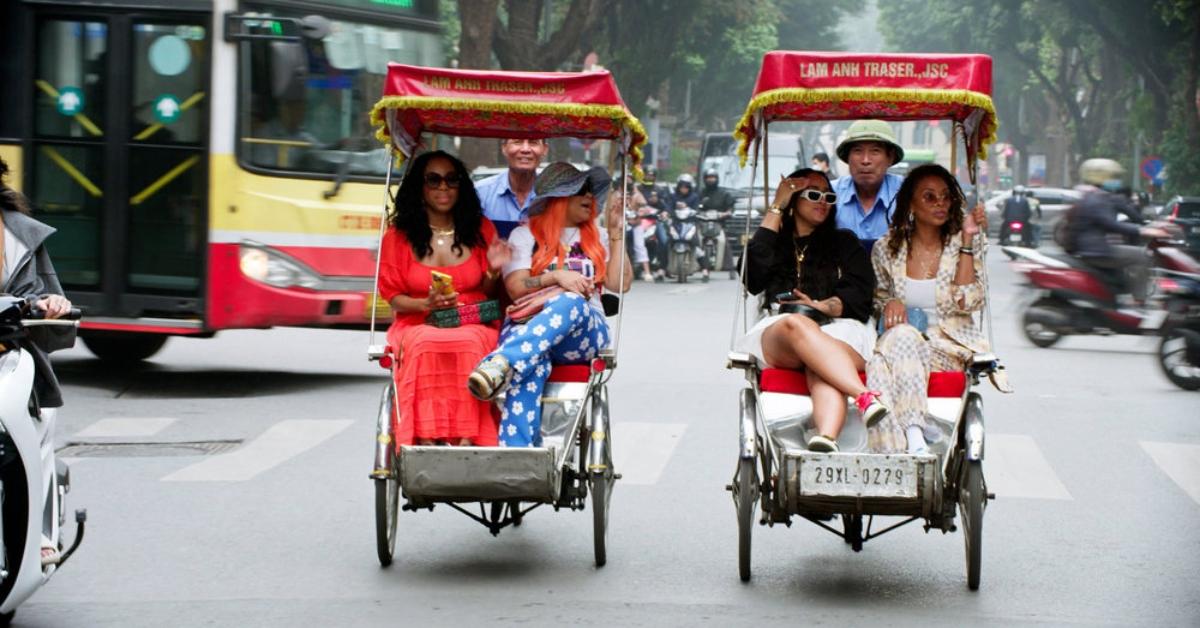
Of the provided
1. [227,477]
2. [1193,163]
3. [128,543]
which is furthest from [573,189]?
[1193,163]

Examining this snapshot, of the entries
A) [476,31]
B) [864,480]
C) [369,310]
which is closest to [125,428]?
[369,310]

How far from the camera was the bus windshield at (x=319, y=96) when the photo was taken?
13.0 m

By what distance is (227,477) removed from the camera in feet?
31.7

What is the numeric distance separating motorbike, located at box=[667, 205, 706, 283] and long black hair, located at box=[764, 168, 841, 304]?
21151 mm

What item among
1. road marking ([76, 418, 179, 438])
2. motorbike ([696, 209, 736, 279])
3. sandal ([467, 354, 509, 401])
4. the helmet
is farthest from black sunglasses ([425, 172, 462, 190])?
motorbike ([696, 209, 736, 279])

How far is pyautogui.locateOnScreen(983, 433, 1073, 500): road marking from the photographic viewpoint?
30.9ft

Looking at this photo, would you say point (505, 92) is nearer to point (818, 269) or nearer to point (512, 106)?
Answer: point (512, 106)

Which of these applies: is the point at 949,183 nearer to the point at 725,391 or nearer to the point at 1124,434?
the point at 1124,434

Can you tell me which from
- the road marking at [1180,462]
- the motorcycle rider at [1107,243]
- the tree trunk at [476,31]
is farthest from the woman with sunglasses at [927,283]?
the tree trunk at [476,31]

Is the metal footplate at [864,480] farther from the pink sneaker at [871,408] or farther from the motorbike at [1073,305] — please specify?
the motorbike at [1073,305]

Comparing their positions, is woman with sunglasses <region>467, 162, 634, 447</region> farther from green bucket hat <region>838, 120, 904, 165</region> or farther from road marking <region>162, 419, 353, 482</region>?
road marking <region>162, 419, 353, 482</region>

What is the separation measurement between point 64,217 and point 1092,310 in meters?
9.60

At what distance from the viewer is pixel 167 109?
13.0 metres

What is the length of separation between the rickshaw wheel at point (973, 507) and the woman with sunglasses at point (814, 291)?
51cm
